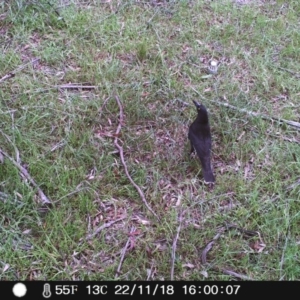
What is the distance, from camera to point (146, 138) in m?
3.00

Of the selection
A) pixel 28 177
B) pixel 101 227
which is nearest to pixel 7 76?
pixel 28 177

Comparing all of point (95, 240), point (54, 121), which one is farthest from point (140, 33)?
point (95, 240)

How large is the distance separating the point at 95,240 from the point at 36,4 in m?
2.65

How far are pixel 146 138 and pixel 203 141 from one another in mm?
448

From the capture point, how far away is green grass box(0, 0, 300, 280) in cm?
237

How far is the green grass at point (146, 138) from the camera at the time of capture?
237cm

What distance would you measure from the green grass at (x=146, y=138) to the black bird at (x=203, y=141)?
10 centimetres

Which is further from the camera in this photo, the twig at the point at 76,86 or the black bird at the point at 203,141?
the twig at the point at 76,86

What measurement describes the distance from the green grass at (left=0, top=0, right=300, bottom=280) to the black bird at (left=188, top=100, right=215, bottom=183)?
0.33 feet

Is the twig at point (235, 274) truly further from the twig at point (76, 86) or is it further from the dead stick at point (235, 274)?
the twig at point (76, 86)
